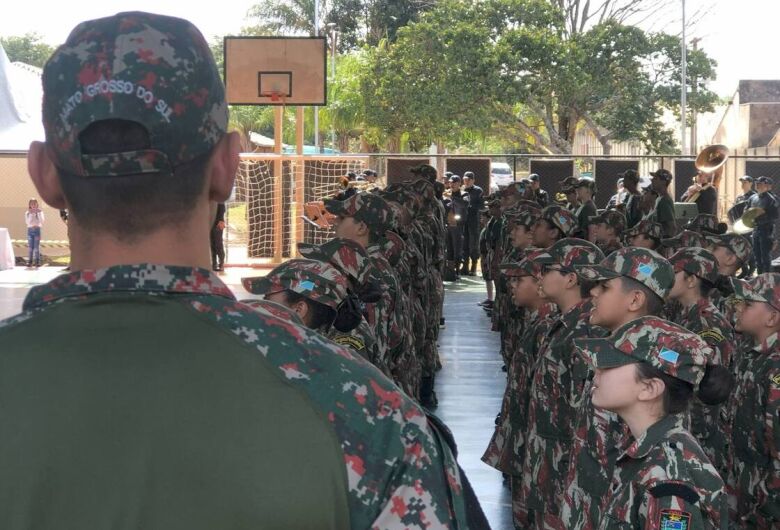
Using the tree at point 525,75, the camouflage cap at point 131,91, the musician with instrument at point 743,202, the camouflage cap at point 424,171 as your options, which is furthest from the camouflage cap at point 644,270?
the tree at point 525,75

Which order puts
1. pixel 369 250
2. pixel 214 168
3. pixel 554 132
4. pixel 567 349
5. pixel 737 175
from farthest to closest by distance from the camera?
pixel 554 132
pixel 737 175
pixel 369 250
pixel 567 349
pixel 214 168

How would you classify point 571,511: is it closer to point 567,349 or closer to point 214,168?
point 567,349

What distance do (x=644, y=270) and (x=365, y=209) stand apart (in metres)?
3.26

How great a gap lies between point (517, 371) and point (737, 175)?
24.6 metres

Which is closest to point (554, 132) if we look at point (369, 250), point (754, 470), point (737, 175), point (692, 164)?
point (737, 175)

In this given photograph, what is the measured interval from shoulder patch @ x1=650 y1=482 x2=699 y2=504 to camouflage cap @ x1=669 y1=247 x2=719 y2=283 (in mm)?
4147

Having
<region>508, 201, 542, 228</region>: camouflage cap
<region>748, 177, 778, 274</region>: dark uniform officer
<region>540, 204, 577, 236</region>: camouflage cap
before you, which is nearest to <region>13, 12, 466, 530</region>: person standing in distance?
<region>540, 204, 577, 236</region>: camouflage cap

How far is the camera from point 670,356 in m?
4.30

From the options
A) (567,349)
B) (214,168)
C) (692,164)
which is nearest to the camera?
(214,168)

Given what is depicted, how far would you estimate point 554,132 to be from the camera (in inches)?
1430

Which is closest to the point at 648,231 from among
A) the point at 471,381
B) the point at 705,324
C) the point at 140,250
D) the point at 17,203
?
the point at 471,381

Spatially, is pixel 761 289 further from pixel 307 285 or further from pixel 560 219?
pixel 560 219

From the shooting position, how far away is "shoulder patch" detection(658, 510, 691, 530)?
376 cm

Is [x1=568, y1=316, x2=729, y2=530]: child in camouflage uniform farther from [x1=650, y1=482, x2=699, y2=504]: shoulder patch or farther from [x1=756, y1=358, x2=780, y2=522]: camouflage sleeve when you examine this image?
[x1=756, y1=358, x2=780, y2=522]: camouflage sleeve
